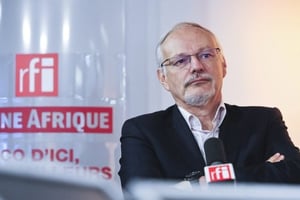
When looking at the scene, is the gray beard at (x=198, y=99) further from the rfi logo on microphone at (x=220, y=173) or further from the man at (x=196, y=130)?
the rfi logo on microphone at (x=220, y=173)

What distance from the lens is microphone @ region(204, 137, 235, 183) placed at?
1371 mm

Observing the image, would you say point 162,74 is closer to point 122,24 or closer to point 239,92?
point 122,24

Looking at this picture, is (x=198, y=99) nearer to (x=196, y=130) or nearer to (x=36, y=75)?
(x=196, y=130)

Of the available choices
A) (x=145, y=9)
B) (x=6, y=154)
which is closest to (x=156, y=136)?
(x=6, y=154)

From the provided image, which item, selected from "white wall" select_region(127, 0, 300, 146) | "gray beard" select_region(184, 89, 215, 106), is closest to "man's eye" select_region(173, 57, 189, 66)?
"gray beard" select_region(184, 89, 215, 106)

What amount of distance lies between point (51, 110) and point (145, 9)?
813 mm

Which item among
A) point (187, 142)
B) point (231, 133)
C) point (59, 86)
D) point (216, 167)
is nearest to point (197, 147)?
point (187, 142)

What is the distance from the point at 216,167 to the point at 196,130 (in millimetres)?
622

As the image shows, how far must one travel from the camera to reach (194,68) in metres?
2.03

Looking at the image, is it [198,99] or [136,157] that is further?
[198,99]

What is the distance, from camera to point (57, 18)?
2.54 metres

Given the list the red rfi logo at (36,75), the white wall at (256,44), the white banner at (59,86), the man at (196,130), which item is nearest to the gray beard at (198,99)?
the man at (196,130)

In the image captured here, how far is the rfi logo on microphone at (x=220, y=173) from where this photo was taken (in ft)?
4.49

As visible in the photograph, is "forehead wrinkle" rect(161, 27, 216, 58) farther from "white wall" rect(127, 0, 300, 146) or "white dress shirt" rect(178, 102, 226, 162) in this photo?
"white wall" rect(127, 0, 300, 146)
